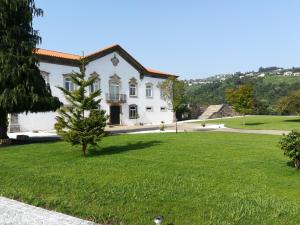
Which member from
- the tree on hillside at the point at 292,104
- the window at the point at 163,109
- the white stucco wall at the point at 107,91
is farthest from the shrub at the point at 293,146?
the window at the point at 163,109

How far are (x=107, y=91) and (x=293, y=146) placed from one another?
115 feet

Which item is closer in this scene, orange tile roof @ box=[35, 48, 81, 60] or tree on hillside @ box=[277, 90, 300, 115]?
orange tile roof @ box=[35, 48, 81, 60]

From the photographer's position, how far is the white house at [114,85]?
127 feet

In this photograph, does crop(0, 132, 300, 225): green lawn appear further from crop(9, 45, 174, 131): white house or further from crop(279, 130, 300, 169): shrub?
crop(9, 45, 174, 131): white house

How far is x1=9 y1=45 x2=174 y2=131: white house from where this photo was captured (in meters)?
38.8

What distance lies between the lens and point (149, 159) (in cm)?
1482

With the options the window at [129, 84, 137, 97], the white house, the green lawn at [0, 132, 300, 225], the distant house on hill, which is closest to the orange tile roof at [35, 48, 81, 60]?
the white house

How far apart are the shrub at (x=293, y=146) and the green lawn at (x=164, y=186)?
406 millimetres

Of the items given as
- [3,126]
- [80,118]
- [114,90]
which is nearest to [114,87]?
[114,90]

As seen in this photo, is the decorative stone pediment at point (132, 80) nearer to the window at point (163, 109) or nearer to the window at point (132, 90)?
the window at point (132, 90)

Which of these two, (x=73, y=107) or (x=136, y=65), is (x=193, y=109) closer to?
(x=136, y=65)

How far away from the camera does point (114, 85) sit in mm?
46719

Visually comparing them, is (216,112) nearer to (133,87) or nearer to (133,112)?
(133,112)

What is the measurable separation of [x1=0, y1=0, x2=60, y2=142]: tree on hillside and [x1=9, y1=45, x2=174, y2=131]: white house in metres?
13.9
